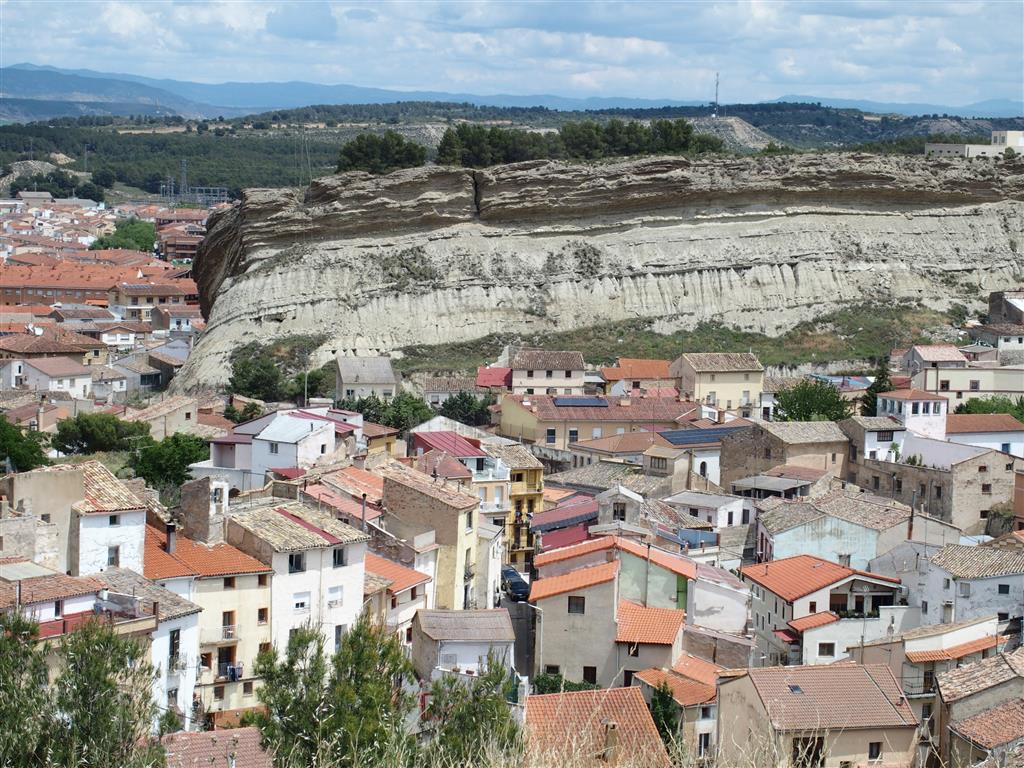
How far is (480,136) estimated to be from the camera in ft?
255

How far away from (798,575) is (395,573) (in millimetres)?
8154

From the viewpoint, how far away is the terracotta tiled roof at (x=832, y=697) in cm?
2402

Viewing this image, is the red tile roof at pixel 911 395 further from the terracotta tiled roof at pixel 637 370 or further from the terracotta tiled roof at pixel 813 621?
the terracotta tiled roof at pixel 813 621

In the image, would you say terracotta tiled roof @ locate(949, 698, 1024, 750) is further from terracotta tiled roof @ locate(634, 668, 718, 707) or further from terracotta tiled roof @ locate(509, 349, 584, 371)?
terracotta tiled roof @ locate(509, 349, 584, 371)

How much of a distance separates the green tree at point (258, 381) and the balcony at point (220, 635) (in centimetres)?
3065

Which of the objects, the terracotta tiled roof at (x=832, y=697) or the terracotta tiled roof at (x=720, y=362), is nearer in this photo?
the terracotta tiled roof at (x=832, y=697)

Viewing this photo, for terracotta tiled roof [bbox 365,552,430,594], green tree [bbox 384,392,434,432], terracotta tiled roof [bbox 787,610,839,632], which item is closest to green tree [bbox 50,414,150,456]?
green tree [bbox 384,392,434,432]

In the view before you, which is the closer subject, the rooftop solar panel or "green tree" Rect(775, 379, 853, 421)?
"green tree" Rect(775, 379, 853, 421)

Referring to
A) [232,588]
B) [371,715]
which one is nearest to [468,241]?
[232,588]

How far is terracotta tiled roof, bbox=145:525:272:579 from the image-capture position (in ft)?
89.0

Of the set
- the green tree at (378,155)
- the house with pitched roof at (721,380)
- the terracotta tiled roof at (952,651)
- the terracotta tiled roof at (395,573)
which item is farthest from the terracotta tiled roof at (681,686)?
the green tree at (378,155)

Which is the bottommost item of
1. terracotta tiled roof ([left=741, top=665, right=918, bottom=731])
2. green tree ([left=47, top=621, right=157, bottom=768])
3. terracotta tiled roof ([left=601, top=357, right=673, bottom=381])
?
terracotta tiled roof ([left=741, top=665, right=918, bottom=731])

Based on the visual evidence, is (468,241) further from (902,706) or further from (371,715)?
(371,715)

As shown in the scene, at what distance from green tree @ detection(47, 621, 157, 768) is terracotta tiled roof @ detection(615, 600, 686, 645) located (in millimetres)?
13399
